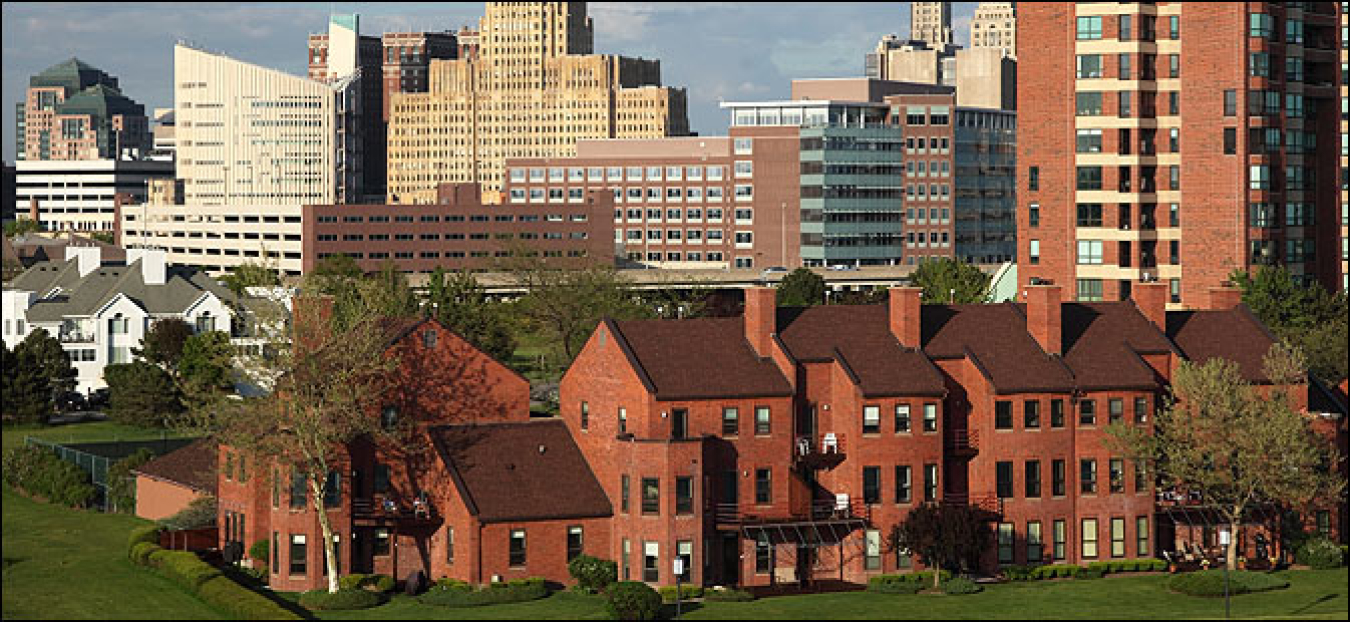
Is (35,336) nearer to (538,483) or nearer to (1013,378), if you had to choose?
(538,483)

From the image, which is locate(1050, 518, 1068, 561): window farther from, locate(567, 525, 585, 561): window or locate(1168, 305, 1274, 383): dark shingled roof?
locate(567, 525, 585, 561): window

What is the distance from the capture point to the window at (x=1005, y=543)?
91.8 meters

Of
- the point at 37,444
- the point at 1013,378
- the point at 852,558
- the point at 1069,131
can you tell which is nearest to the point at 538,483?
the point at 852,558

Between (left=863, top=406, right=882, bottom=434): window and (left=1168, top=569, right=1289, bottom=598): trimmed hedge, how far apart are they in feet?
46.3

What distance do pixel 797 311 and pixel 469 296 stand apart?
294ft

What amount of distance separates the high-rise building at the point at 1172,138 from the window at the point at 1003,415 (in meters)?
57.2

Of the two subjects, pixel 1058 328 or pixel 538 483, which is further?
pixel 1058 328

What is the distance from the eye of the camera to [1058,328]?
3752 inches

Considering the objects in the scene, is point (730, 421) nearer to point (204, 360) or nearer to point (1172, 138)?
point (204, 360)

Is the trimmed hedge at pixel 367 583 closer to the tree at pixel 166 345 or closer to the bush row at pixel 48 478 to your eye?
the bush row at pixel 48 478

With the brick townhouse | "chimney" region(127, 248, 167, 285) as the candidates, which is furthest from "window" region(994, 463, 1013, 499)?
"chimney" region(127, 248, 167, 285)

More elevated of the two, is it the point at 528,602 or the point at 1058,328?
the point at 1058,328

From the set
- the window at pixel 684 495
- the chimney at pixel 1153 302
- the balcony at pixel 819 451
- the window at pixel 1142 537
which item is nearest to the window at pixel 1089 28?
the chimney at pixel 1153 302

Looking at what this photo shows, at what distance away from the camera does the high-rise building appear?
14488cm
